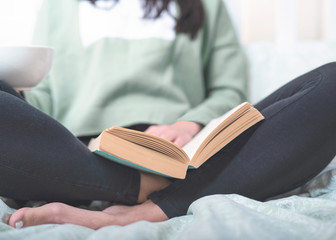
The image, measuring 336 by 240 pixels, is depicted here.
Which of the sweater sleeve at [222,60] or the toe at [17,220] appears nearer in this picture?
the toe at [17,220]

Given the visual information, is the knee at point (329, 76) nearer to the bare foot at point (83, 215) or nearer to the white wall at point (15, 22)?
the bare foot at point (83, 215)

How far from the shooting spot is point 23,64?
70cm

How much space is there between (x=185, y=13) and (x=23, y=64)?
1.66 feet

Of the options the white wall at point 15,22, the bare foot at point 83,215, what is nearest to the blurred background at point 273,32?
the white wall at point 15,22

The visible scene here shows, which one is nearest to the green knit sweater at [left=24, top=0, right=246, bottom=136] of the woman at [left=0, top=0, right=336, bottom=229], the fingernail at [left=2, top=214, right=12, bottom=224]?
the woman at [left=0, top=0, right=336, bottom=229]

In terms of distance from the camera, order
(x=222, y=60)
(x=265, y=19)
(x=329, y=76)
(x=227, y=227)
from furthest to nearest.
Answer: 1. (x=265, y=19)
2. (x=222, y=60)
3. (x=329, y=76)
4. (x=227, y=227)

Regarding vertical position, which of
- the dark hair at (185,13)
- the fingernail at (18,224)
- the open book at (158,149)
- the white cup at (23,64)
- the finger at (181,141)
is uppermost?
the dark hair at (185,13)

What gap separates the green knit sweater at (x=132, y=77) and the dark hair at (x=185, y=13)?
2cm

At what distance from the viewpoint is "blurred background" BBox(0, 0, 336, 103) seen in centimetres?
109

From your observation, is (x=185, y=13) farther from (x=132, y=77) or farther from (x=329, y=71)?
(x=329, y=71)

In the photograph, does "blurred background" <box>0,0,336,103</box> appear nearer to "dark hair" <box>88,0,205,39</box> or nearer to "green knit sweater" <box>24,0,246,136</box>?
"green knit sweater" <box>24,0,246,136</box>

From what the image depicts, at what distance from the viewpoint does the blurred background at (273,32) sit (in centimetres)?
109

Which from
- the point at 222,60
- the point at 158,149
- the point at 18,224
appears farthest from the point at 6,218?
the point at 222,60

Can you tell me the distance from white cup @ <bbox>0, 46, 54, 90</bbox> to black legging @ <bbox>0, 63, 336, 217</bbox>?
0.41 ft
